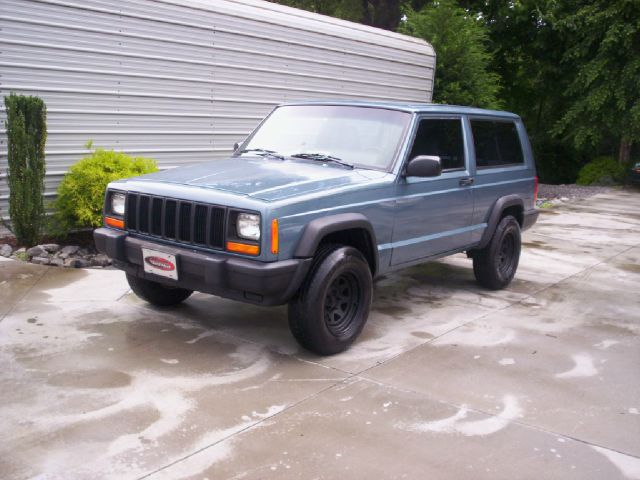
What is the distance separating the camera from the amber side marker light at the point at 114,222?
5.04 metres

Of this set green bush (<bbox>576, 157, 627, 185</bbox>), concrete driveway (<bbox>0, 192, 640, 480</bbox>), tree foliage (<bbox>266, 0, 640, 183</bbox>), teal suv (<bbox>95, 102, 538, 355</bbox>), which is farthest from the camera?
green bush (<bbox>576, 157, 627, 185</bbox>)

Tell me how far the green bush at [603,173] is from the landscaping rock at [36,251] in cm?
1705

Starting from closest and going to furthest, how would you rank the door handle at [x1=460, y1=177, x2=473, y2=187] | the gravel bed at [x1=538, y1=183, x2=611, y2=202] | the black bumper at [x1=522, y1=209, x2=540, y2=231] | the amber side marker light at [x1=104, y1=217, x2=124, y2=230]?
the amber side marker light at [x1=104, y1=217, x2=124, y2=230]
the door handle at [x1=460, y1=177, x2=473, y2=187]
the black bumper at [x1=522, y1=209, x2=540, y2=231]
the gravel bed at [x1=538, y1=183, x2=611, y2=202]

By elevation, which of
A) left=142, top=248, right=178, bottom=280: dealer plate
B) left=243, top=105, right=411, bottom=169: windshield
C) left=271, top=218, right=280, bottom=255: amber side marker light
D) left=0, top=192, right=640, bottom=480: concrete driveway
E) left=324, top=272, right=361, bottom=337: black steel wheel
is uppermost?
left=243, top=105, right=411, bottom=169: windshield

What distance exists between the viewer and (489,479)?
10.7 feet

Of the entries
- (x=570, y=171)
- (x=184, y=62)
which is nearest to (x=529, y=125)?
(x=570, y=171)

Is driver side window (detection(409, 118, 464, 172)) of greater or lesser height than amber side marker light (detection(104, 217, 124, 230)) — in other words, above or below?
above

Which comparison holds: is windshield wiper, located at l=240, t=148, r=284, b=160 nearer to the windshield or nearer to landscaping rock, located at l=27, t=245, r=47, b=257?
the windshield

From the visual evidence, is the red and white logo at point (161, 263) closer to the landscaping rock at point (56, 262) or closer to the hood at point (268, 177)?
the hood at point (268, 177)

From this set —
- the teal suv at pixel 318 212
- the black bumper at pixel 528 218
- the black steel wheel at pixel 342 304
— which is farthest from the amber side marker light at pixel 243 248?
the black bumper at pixel 528 218

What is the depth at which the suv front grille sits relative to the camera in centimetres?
445

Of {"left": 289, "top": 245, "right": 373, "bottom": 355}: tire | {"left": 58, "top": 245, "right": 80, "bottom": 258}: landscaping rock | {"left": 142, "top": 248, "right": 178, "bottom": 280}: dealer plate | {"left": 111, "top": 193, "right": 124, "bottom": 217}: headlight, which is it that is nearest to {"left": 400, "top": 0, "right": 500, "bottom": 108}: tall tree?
{"left": 58, "top": 245, "right": 80, "bottom": 258}: landscaping rock

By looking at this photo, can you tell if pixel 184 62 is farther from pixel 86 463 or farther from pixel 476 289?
pixel 86 463

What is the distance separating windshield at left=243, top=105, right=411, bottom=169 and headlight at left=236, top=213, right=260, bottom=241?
49.5 inches
